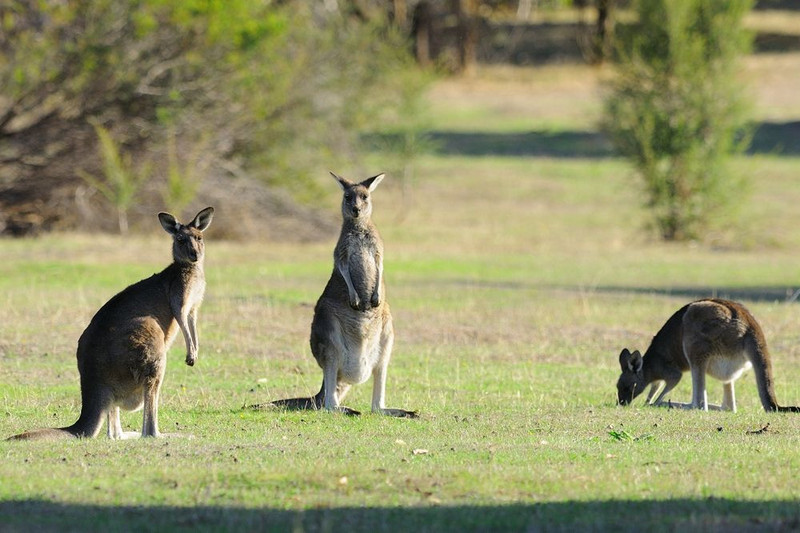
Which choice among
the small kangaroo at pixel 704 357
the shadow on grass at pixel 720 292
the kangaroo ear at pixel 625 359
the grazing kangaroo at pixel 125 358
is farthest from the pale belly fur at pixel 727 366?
the shadow on grass at pixel 720 292

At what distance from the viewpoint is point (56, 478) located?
279 inches

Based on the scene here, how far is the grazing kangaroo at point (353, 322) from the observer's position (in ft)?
32.4

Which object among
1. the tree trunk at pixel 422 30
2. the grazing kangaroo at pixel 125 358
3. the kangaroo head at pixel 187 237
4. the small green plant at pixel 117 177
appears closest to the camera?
the grazing kangaroo at pixel 125 358

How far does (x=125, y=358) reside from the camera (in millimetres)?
8203

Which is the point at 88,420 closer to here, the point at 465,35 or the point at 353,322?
the point at 353,322

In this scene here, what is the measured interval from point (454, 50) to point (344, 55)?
27493 millimetres

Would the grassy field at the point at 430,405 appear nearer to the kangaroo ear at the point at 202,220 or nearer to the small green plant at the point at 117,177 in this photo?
the small green plant at the point at 117,177

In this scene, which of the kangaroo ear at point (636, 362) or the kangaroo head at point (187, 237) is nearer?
the kangaroo head at point (187, 237)

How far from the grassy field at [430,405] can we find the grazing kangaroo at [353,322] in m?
0.33

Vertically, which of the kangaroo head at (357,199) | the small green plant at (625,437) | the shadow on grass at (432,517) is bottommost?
the small green plant at (625,437)

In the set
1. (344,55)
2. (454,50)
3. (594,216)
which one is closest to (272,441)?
(344,55)

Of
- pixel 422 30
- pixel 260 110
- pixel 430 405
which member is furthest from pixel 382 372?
pixel 422 30

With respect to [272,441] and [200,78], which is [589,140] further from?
[272,441]

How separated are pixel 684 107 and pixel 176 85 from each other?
1155 cm
